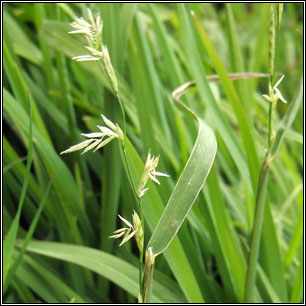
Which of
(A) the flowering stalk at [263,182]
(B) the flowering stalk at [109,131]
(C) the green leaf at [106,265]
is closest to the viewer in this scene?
(B) the flowering stalk at [109,131]

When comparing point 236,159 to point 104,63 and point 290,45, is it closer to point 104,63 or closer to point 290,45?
point 104,63

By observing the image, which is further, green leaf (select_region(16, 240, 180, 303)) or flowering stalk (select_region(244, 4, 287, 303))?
green leaf (select_region(16, 240, 180, 303))

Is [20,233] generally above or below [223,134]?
below

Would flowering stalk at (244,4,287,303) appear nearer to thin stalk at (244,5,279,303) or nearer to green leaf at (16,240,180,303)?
thin stalk at (244,5,279,303)

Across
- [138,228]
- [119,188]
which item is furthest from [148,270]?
[119,188]

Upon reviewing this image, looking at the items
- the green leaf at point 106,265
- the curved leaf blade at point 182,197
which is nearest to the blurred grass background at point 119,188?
the green leaf at point 106,265

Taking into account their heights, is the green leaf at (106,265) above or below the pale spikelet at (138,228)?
below

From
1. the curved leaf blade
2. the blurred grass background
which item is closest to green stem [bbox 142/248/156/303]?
the curved leaf blade

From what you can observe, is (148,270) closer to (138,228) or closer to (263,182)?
(138,228)

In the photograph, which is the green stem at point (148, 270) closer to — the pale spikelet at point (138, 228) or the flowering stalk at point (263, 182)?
the pale spikelet at point (138, 228)

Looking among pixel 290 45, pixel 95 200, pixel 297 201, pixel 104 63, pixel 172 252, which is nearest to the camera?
pixel 104 63

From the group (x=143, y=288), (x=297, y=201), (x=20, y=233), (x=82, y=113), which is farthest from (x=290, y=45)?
(x=143, y=288)
